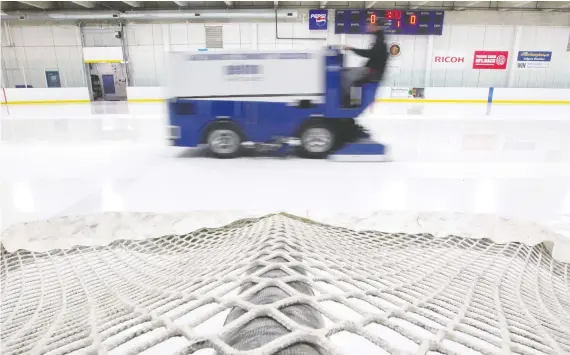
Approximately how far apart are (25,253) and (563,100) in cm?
1539

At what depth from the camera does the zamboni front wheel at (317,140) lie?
5.37 meters

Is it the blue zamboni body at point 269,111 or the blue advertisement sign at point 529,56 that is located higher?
the blue advertisement sign at point 529,56

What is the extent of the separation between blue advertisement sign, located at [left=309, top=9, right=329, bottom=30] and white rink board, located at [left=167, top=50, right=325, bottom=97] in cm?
1053

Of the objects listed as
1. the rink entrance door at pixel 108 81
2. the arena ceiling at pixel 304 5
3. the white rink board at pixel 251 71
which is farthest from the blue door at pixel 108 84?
the white rink board at pixel 251 71

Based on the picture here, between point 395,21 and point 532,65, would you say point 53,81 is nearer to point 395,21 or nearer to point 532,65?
point 395,21

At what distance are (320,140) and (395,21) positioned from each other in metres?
11.3

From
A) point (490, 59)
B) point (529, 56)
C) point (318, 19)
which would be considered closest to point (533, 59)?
point (529, 56)

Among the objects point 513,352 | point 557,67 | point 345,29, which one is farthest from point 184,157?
point 557,67

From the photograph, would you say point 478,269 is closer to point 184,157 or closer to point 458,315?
point 458,315

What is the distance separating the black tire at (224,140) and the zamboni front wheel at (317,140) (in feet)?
3.08

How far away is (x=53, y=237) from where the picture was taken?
67.2 inches

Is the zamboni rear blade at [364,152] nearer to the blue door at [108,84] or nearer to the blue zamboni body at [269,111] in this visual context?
the blue zamboni body at [269,111]

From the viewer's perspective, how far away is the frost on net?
761 mm

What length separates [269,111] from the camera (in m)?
5.26
